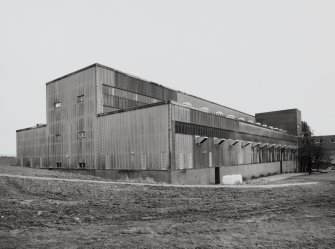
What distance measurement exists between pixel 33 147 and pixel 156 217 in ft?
124

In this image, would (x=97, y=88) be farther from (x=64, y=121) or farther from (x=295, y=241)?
(x=295, y=241)

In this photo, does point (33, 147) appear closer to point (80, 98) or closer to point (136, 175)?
point (80, 98)

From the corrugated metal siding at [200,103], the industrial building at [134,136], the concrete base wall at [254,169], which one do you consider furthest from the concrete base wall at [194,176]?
the corrugated metal siding at [200,103]

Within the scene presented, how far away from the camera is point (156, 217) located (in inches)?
484

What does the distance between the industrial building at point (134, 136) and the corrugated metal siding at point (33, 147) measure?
0.47 ft

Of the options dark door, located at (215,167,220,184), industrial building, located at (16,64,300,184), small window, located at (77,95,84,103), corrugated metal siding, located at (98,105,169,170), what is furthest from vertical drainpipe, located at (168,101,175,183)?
small window, located at (77,95,84,103)

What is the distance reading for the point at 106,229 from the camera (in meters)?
10.3

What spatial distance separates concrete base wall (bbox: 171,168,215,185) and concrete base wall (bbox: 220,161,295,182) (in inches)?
108

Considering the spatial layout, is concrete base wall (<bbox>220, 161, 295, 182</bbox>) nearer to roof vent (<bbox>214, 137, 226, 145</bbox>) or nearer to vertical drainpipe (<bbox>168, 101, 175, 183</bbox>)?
roof vent (<bbox>214, 137, 226, 145</bbox>)

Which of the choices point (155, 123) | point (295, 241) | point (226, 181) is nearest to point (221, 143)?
point (226, 181)

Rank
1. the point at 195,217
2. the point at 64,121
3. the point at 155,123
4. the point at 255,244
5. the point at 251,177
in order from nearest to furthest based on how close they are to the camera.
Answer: the point at 255,244
the point at 195,217
the point at 155,123
the point at 64,121
the point at 251,177

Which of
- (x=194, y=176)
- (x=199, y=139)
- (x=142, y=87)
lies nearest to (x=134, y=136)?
(x=199, y=139)

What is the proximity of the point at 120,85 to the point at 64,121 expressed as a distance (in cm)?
941

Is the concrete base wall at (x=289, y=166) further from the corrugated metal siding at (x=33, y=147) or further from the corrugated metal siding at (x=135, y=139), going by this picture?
the corrugated metal siding at (x=33, y=147)
